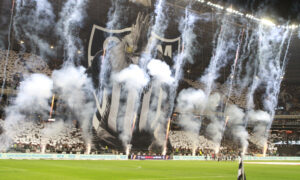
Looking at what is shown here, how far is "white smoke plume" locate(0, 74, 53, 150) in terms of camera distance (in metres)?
46.9

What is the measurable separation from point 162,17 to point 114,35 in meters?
14.7

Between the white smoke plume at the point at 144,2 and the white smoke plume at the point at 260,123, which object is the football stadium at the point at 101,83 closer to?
the white smoke plume at the point at 144,2

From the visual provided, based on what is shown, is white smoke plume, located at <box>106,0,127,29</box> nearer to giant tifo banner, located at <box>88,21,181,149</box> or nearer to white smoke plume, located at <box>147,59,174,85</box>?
giant tifo banner, located at <box>88,21,181,149</box>

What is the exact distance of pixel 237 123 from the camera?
229 feet

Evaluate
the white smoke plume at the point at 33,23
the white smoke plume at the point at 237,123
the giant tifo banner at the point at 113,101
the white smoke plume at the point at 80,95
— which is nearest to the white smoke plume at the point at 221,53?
the white smoke plume at the point at 237,123

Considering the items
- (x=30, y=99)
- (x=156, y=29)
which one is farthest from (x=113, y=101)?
(x=156, y=29)

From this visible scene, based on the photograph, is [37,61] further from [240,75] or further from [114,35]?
[240,75]

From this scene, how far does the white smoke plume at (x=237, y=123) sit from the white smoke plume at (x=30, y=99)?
35.8 metres

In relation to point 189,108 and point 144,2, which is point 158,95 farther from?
point 189,108

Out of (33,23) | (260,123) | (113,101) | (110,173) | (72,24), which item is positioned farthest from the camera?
(260,123)

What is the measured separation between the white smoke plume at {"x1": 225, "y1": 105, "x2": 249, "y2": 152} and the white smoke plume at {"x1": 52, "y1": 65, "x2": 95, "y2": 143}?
1242 inches

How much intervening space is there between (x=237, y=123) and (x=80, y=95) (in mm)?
35541

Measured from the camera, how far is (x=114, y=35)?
4806 centimetres

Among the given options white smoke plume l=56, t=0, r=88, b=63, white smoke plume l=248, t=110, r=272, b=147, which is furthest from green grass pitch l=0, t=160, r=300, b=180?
white smoke plume l=248, t=110, r=272, b=147
